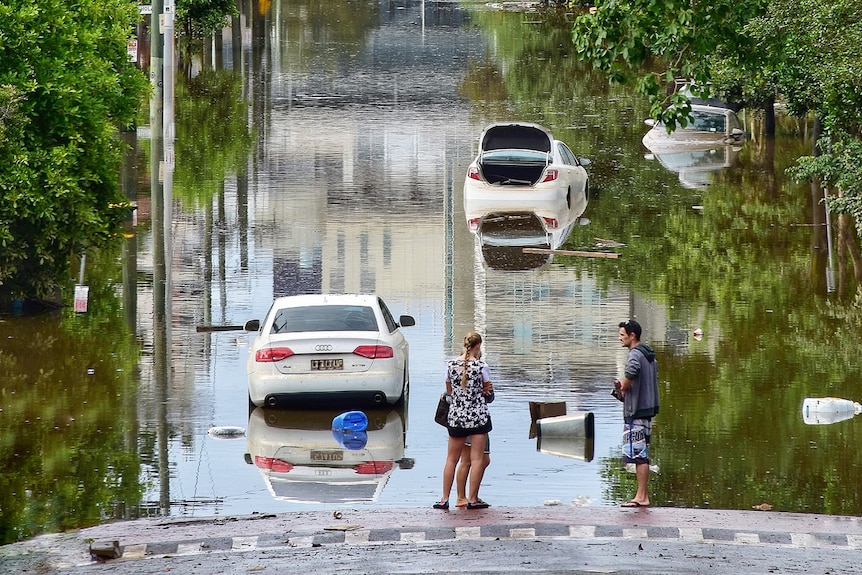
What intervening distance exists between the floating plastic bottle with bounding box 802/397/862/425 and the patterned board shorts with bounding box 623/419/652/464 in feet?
11.5

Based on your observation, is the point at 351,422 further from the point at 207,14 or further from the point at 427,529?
the point at 207,14

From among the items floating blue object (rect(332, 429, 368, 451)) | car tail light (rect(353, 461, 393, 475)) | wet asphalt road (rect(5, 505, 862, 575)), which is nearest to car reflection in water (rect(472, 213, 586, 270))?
floating blue object (rect(332, 429, 368, 451))

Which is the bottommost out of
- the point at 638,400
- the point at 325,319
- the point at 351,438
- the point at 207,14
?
the point at 351,438

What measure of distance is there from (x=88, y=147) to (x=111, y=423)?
227 inches

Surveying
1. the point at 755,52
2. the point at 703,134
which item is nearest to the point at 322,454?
the point at 755,52

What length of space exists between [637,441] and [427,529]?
78.2 inches

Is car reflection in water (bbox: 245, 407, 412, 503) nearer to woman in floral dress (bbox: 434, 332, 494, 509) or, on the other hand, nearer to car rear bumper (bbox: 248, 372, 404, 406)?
car rear bumper (bbox: 248, 372, 404, 406)

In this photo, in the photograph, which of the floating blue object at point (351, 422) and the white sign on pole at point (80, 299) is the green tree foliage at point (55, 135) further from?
the floating blue object at point (351, 422)

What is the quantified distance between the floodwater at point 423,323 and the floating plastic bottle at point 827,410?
23 cm

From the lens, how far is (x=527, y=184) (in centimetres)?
3044

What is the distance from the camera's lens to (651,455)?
579 inches

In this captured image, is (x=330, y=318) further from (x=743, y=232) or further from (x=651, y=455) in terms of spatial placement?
(x=743, y=232)

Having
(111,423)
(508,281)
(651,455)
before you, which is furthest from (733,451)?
(508,281)

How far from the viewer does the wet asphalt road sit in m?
11.2
